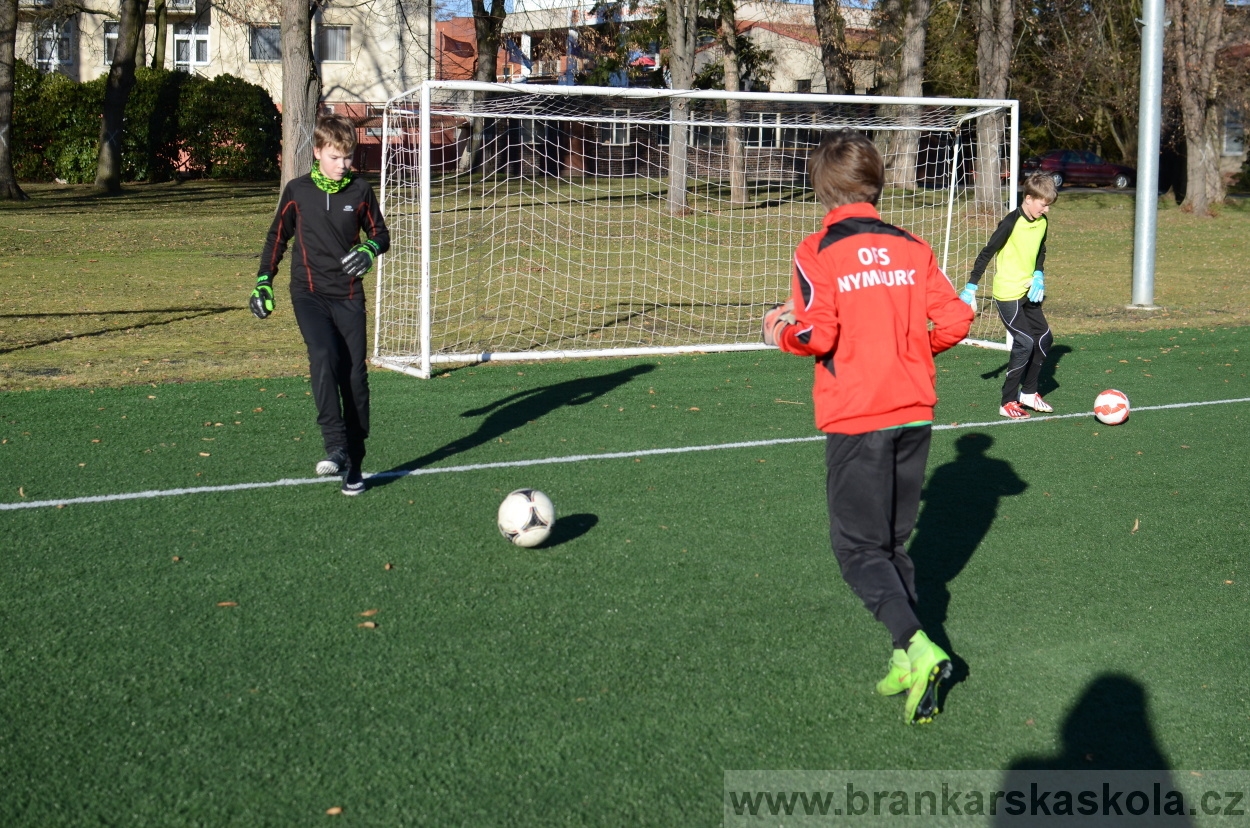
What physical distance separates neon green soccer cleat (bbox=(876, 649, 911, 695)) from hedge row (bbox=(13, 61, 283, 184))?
3485 cm

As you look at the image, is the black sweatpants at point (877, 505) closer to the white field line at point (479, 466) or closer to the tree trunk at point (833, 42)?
the white field line at point (479, 466)

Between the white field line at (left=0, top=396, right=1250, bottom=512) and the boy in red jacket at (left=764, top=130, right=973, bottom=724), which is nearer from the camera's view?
the boy in red jacket at (left=764, top=130, right=973, bottom=724)

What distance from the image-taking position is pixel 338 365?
21.1 feet

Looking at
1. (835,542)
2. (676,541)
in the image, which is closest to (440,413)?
(676,541)

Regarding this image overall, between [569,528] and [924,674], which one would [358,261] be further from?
[924,674]

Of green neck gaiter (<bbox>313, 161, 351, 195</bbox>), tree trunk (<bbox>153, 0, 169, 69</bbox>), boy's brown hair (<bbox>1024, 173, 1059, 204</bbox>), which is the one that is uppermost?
tree trunk (<bbox>153, 0, 169, 69</bbox>)

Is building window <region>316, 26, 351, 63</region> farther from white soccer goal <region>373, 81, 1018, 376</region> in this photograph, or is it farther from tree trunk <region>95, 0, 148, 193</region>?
white soccer goal <region>373, 81, 1018, 376</region>

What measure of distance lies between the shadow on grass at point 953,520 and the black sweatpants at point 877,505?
0.48 m

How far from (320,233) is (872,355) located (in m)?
3.59

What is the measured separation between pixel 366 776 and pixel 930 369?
7.36ft

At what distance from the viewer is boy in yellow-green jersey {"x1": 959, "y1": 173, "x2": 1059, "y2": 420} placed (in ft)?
29.1

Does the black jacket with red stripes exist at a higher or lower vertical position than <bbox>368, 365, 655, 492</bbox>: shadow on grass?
higher

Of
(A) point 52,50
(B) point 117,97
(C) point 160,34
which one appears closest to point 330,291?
(B) point 117,97

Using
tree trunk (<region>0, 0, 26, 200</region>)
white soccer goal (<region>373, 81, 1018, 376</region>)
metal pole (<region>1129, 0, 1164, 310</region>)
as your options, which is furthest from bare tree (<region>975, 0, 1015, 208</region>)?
tree trunk (<region>0, 0, 26, 200</region>)
